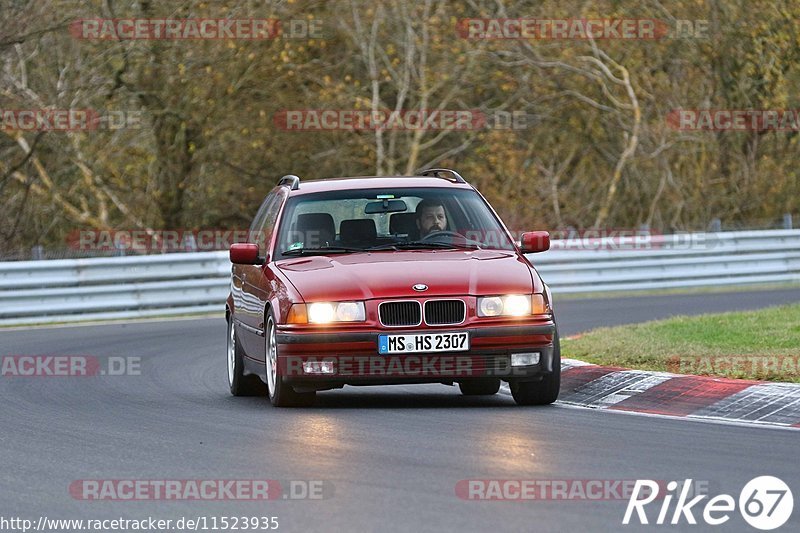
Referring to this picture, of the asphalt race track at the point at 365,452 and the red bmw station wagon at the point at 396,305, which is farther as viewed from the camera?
the red bmw station wagon at the point at 396,305

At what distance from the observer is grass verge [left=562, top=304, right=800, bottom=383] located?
41.5 feet

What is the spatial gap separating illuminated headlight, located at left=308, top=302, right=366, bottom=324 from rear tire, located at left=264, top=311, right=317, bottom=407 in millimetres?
461

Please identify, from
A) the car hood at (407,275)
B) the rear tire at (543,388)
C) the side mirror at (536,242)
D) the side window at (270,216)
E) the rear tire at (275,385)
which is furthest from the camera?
the side window at (270,216)

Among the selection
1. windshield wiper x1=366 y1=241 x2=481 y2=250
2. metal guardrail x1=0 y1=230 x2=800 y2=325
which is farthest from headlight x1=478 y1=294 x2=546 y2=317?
metal guardrail x1=0 y1=230 x2=800 y2=325

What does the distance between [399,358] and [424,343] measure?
0.19 m

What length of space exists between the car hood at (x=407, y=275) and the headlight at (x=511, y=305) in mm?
44

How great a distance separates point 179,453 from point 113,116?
2144 cm

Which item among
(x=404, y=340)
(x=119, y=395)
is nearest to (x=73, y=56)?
(x=119, y=395)

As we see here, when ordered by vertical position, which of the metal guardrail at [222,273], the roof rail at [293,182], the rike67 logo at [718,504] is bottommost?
the metal guardrail at [222,273]

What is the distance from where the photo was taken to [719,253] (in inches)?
1150

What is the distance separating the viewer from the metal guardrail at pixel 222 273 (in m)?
24.4

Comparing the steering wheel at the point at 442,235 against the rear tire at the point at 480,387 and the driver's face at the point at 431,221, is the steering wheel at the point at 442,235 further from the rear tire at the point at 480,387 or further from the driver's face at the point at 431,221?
the rear tire at the point at 480,387
